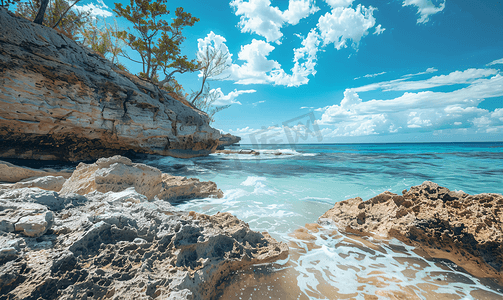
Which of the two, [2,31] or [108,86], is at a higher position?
[2,31]

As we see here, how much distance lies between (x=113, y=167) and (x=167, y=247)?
3.01m

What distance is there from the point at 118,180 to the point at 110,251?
105 inches

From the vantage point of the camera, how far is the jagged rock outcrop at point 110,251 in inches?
55.4

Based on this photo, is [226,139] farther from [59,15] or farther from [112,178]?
[112,178]

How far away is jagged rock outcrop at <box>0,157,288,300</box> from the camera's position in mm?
1407

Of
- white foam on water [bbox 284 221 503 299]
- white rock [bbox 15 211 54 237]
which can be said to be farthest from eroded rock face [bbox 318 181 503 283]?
white rock [bbox 15 211 54 237]

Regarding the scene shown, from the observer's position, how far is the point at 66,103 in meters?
8.13

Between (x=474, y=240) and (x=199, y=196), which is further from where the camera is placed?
(x=199, y=196)

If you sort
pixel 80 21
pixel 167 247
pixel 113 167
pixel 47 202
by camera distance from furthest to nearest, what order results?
pixel 80 21
pixel 113 167
pixel 47 202
pixel 167 247

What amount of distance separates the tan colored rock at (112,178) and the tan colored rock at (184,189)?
1.50 ft

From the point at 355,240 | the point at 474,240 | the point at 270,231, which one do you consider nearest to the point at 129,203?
the point at 270,231

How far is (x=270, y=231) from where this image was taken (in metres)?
3.60

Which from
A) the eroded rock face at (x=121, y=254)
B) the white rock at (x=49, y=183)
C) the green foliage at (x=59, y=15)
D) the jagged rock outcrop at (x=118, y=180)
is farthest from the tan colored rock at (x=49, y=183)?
the green foliage at (x=59, y=15)

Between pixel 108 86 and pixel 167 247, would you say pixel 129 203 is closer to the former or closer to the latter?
pixel 167 247
